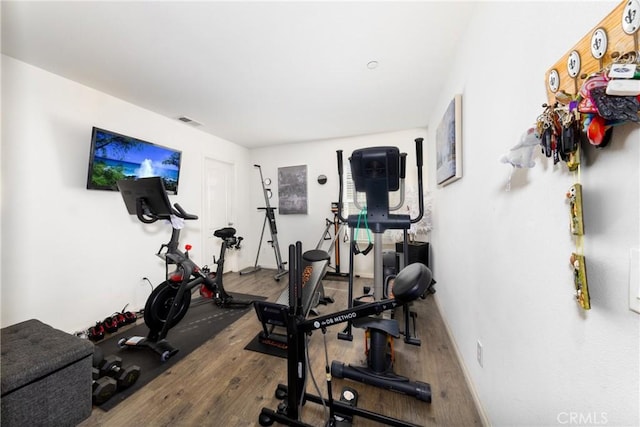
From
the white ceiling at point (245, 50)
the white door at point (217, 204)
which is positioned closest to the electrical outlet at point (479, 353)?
the white ceiling at point (245, 50)

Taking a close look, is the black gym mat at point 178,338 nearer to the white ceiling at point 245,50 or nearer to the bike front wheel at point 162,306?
the bike front wheel at point 162,306

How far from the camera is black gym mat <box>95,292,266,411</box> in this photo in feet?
5.89

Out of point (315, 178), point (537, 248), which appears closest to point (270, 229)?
point (315, 178)

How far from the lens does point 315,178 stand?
4602mm

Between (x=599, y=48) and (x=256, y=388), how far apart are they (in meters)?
2.30

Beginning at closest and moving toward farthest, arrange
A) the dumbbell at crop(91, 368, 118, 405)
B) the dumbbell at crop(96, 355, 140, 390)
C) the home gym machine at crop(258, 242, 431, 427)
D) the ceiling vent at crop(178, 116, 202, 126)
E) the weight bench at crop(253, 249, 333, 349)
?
the home gym machine at crop(258, 242, 431, 427), the dumbbell at crop(91, 368, 118, 405), the dumbbell at crop(96, 355, 140, 390), the weight bench at crop(253, 249, 333, 349), the ceiling vent at crop(178, 116, 202, 126)

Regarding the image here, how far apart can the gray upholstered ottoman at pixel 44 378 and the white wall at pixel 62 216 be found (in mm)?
793

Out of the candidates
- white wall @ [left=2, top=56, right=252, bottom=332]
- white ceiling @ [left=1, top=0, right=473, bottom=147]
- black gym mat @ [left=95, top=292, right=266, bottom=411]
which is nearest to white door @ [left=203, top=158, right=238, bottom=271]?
white wall @ [left=2, top=56, right=252, bottom=332]

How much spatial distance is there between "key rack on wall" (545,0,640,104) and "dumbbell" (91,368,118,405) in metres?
2.77

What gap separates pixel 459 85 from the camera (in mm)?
1909

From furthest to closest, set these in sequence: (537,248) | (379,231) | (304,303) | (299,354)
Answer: (304,303) → (379,231) → (299,354) → (537,248)

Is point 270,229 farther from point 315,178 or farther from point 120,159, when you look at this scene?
point 120,159

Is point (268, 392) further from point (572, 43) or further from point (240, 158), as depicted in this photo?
point (240, 158)

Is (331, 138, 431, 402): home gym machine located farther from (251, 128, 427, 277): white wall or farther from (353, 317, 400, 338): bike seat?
(251, 128, 427, 277): white wall
